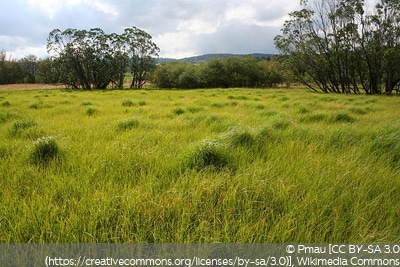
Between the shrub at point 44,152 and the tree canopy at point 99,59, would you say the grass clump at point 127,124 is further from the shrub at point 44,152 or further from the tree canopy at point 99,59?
the tree canopy at point 99,59

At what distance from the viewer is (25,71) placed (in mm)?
69562

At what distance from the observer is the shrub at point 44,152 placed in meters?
2.76

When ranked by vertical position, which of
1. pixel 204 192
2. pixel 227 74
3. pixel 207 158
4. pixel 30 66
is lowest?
pixel 204 192

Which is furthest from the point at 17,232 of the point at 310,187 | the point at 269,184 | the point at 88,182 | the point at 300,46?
the point at 300,46

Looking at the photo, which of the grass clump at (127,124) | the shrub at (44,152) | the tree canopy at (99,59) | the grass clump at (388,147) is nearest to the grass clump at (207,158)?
the shrub at (44,152)

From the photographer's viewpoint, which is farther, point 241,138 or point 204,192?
point 241,138

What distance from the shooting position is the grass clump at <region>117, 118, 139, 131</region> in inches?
191

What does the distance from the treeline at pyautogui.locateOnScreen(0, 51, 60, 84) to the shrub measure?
242ft

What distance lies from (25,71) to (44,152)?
91.8 meters

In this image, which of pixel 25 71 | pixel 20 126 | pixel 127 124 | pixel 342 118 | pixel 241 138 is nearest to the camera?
pixel 241 138

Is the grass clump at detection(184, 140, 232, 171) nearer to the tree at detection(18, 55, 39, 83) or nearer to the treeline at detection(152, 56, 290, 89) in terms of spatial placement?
the treeline at detection(152, 56, 290, 89)

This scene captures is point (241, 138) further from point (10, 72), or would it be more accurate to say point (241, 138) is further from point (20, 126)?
point (10, 72)

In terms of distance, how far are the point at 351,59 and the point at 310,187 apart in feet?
102

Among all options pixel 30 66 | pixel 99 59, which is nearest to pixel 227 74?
pixel 99 59
